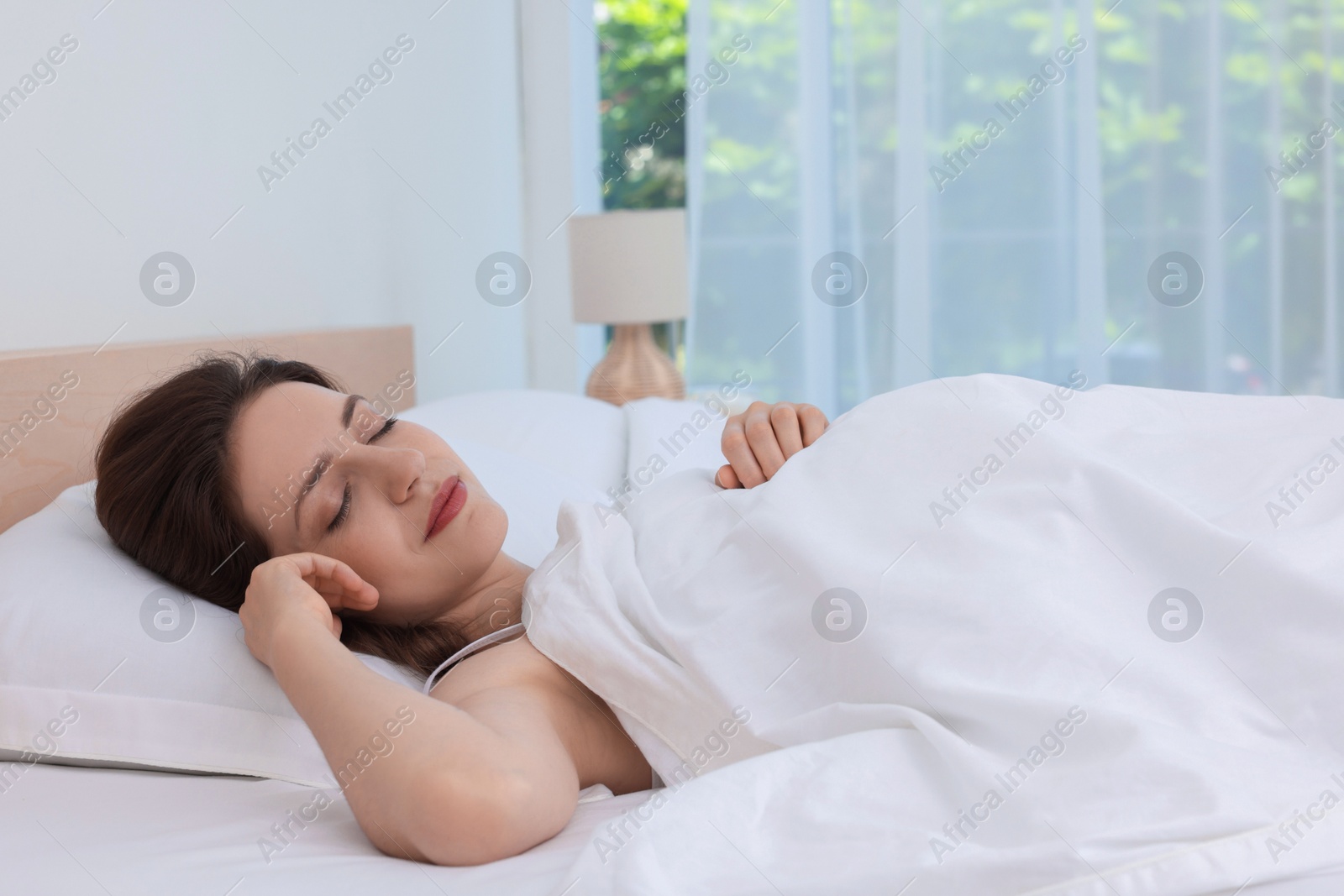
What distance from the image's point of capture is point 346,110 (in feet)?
6.97

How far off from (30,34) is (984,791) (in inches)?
55.4

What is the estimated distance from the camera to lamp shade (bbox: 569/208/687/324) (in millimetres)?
2477

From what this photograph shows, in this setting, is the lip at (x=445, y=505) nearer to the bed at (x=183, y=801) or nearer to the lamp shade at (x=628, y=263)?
the bed at (x=183, y=801)

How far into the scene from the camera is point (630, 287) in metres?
2.49

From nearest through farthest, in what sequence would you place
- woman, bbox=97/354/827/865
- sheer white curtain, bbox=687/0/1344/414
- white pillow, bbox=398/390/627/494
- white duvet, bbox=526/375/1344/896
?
white duvet, bbox=526/375/1344/896, woman, bbox=97/354/827/865, white pillow, bbox=398/390/627/494, sheer white curtain, bbox=687/0/1344/414

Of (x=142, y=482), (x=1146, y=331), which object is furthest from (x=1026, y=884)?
(x=1146, y=331)

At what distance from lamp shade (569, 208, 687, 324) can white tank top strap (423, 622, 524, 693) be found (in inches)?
60.3

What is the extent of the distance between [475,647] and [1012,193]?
7.52 ft

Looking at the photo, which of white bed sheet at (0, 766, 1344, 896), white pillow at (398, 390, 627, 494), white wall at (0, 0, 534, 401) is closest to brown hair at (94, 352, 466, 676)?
white bed sheet at (0, 766, 1344, 896)

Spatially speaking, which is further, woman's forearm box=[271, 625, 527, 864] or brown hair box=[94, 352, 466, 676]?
brown hair box=[94, 352, 466, 676]

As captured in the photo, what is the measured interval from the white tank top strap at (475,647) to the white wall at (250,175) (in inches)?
29.6

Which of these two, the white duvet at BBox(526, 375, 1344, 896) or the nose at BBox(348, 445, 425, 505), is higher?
the nose at BBox(348, 445, 425, 505)

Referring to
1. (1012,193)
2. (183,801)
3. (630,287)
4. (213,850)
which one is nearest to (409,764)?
(213,850)

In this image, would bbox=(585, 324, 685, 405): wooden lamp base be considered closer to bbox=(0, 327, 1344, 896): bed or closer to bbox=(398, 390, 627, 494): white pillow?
bbox=(398, 390, 627, 494): white pillow
